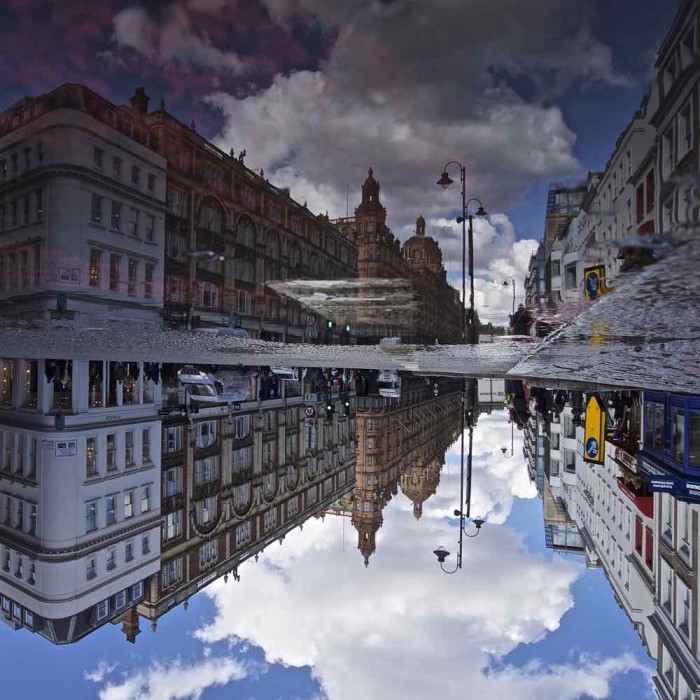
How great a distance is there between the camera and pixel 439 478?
60.5 ft

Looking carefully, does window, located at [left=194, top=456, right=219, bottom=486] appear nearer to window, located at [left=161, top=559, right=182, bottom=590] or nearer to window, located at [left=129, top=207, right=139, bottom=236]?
window, located at [left=161, top=559, right=182, bottom=590]

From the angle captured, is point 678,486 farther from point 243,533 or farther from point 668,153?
point 243,533

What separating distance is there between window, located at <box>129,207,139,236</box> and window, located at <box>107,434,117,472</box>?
740 cm

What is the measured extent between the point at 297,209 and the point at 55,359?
14.0 metres

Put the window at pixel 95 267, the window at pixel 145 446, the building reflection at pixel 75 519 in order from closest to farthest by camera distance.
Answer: the building reflection at pixel 75 519 → the window at pixel 95 267 → the window at pixel 145 446

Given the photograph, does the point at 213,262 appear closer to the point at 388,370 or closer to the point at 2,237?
the point at 2,237

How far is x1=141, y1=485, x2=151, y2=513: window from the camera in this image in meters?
12.4

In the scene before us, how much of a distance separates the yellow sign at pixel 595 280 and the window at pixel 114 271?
11.4m

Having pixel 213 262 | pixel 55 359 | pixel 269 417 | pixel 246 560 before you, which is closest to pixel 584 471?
pixel 269 417

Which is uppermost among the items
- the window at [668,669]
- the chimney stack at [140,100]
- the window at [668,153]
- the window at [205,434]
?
the chimney stack at [140,100]

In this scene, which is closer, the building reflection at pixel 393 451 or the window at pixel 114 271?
the window at pixel 114 271

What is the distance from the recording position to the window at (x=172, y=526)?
12.3m

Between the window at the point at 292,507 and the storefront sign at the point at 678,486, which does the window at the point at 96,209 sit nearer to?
the window at the point at 292,507

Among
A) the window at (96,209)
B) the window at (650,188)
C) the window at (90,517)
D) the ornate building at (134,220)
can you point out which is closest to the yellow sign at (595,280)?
the window at (650,188)
